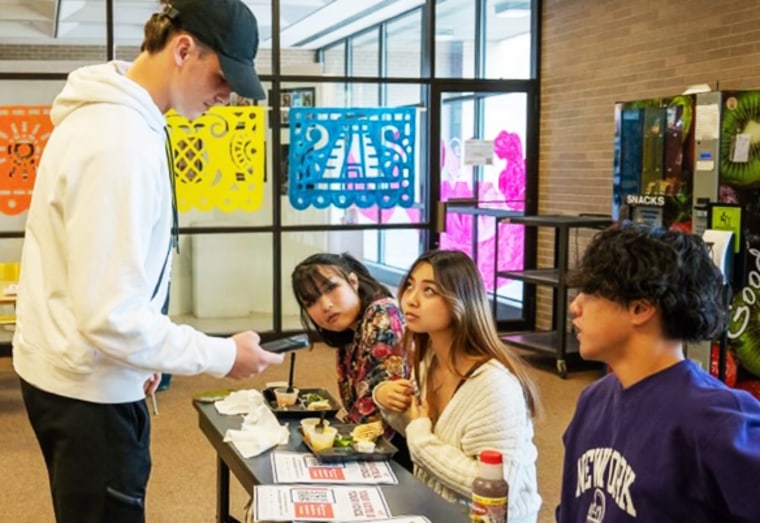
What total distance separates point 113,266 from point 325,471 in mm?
768

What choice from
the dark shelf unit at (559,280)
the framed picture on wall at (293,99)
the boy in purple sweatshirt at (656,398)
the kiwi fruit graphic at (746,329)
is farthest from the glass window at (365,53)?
the boy in purple sweatshirt at (656,398)

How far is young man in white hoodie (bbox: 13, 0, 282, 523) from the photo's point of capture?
4.78 feet

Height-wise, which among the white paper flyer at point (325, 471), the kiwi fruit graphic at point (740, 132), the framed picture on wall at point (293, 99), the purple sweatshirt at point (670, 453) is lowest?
the white paper flyer at point (325, 471)

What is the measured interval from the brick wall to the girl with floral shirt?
3064mm

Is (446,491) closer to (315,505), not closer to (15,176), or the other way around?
(315,505)

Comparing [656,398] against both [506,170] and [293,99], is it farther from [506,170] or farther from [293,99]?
[506,170]

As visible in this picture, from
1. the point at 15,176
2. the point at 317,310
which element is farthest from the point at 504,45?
the point at 317,310

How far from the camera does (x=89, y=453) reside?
1559 mm

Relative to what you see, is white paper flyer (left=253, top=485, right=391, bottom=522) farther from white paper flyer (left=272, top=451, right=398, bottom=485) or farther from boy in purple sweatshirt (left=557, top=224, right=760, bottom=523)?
boy in purple sweatshirt (left=557, top=224, right=760, bottom=523)

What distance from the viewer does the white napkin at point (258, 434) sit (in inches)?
83.9

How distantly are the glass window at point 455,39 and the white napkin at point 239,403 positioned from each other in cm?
456

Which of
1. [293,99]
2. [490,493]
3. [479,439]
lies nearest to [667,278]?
[490,493]

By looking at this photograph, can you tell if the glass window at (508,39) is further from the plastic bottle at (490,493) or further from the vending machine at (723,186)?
the plastic bottle at (490,493)

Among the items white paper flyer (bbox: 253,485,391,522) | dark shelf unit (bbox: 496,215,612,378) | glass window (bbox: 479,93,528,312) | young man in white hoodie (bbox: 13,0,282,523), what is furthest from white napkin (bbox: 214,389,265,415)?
glass window (bbox: 479,93,528,312)
